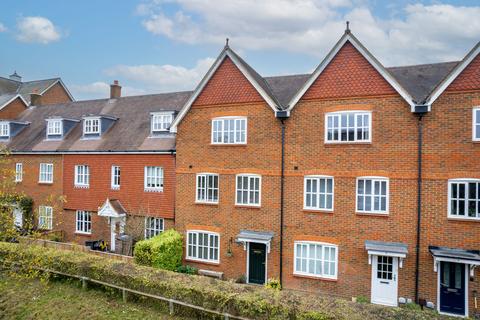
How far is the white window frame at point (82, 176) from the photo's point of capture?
23328mm

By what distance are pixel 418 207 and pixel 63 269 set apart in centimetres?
1613

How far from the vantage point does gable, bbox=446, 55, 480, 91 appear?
13.9 m

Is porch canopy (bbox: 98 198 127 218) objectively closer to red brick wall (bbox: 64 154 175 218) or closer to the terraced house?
red brick wall (bbox: 64 154 175 218)

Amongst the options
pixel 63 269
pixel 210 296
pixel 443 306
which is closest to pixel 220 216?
pixel 210 296

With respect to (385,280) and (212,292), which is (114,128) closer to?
(212,292)

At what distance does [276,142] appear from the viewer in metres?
17.0

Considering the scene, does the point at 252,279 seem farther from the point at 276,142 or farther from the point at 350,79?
the point at 350,79

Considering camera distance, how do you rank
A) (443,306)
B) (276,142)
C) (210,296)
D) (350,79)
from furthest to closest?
(276,142), (350,79), (443,306), (210,296)

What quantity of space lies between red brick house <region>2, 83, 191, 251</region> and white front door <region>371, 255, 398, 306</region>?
11.1m

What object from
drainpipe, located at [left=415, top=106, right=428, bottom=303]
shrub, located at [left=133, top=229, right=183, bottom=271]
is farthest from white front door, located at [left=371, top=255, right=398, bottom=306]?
shrub, located at [left=133, top=229, right=183, bottom=271]

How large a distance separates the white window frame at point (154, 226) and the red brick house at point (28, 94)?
20.1m

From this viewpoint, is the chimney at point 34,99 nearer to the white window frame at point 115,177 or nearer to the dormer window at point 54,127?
the dormer window at point 54,127

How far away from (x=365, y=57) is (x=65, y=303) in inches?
661

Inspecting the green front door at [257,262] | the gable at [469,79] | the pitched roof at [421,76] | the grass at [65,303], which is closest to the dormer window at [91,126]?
the grass at [65,303]
